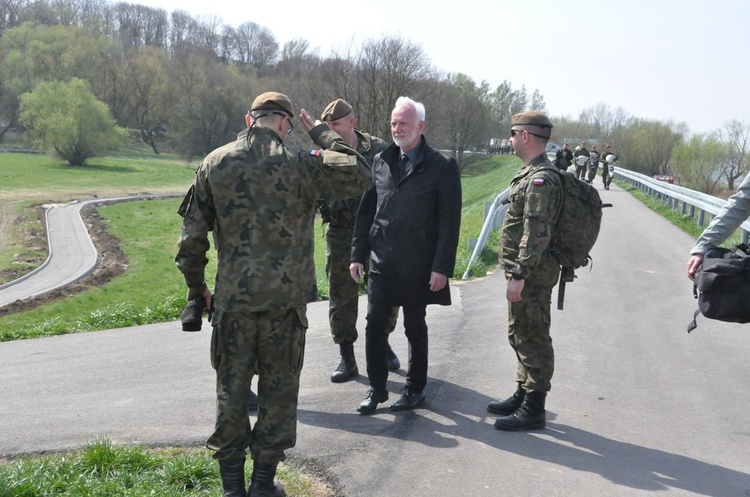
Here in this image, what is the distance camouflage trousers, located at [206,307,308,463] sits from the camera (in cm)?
396

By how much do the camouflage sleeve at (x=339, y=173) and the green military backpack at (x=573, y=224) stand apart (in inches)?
56.2

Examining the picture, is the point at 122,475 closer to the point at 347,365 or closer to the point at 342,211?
the point at 347,365

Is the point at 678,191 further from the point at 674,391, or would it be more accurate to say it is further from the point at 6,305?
the point at 6,305

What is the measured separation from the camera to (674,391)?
5.86 meters

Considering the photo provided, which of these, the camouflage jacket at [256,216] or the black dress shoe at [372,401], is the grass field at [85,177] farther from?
the camouflage jacket at [256,216]

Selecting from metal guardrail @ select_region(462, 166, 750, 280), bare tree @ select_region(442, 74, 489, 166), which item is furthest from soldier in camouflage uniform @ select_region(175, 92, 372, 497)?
bare tree @ select_region(442, 74, 489, 166)

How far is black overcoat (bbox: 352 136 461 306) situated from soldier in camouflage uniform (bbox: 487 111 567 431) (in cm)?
41

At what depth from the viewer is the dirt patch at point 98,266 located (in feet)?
64.8

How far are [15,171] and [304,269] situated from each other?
60.8m

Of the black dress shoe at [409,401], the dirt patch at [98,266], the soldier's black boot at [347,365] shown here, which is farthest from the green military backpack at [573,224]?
the dirt patch at [98,266]

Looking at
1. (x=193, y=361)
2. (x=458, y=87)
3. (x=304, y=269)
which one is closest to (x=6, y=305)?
(x=193, y=361)

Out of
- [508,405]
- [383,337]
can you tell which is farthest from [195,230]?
[508,405]

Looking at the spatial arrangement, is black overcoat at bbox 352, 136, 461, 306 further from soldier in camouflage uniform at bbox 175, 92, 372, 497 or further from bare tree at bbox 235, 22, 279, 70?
bare tree at bbox 235, 22, 279, 70

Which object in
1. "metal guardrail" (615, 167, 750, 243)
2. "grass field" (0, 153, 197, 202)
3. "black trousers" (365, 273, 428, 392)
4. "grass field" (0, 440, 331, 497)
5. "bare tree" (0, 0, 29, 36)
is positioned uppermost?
"bare tree" (0, 0, 29, 36)
